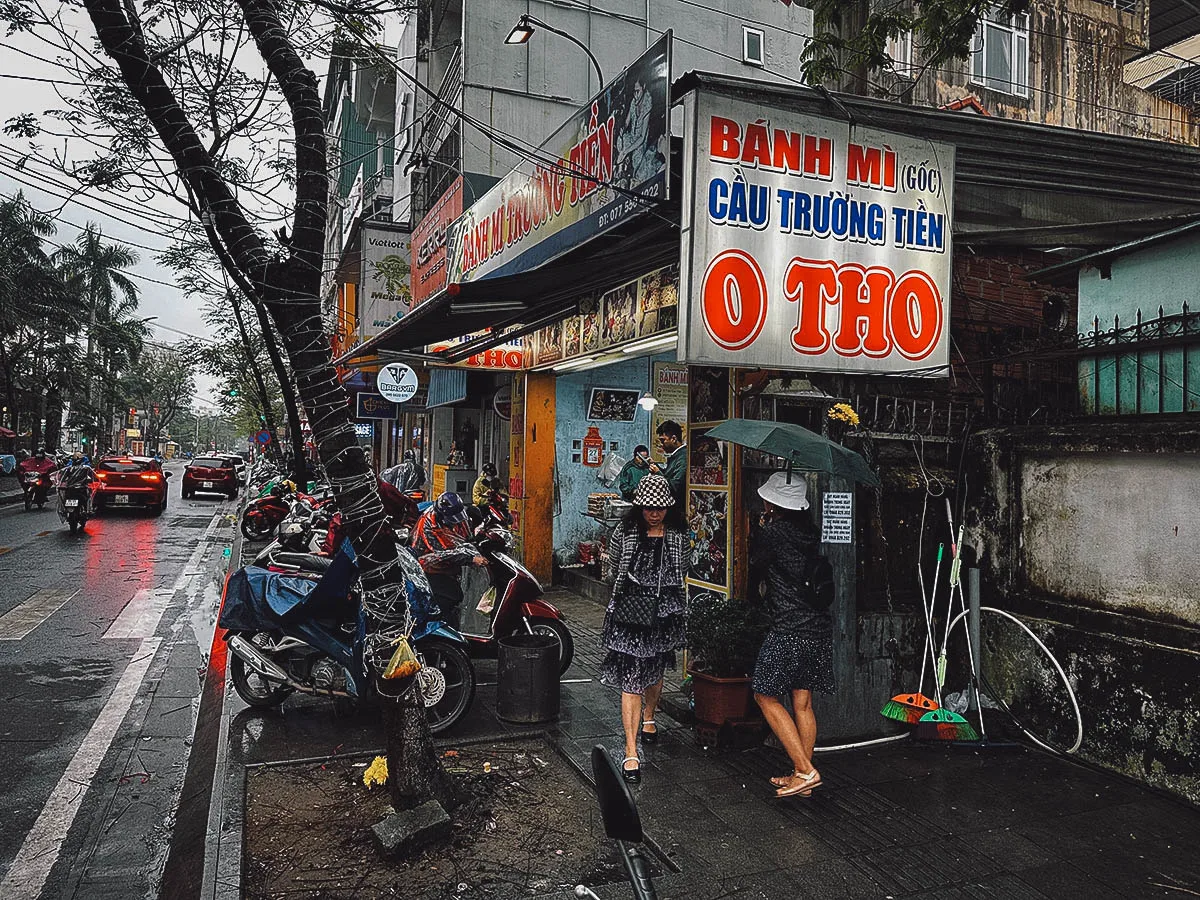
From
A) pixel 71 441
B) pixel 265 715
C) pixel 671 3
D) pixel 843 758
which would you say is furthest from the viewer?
Answer: pixel 71 441

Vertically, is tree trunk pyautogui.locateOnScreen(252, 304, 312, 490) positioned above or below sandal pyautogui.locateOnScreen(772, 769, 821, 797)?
above

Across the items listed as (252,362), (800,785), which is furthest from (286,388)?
(800,785)

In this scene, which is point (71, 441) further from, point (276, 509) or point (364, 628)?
point (364, 628)

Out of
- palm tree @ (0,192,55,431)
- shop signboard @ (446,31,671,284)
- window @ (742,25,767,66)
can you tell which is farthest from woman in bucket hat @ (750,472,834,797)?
palm tree @ (0,192,55,431)

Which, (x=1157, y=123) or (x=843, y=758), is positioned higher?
(x=1157, y=123)

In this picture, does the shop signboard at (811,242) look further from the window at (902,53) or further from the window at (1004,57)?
the window at (1004,57)

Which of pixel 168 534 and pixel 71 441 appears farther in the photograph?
pixel 71 441

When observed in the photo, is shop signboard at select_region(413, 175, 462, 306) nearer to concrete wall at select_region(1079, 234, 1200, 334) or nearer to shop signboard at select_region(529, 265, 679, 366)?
shop signboard at select_region(529, 265, 679, 366)

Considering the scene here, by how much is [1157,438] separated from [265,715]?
6395 millimetres

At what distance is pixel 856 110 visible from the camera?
5676 millimetres

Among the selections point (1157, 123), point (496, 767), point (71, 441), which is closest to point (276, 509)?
point (496, 767)

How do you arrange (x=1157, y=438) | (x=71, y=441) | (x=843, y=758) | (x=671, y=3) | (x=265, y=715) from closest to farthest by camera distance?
(x=1157, y=438)
(x=843, y=758)
(x=265, y=715)
(x=671, y=3)
(x=71, y=441)

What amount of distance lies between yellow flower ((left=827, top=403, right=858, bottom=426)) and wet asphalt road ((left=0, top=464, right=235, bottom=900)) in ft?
16.0

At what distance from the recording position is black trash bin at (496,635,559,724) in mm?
6047
